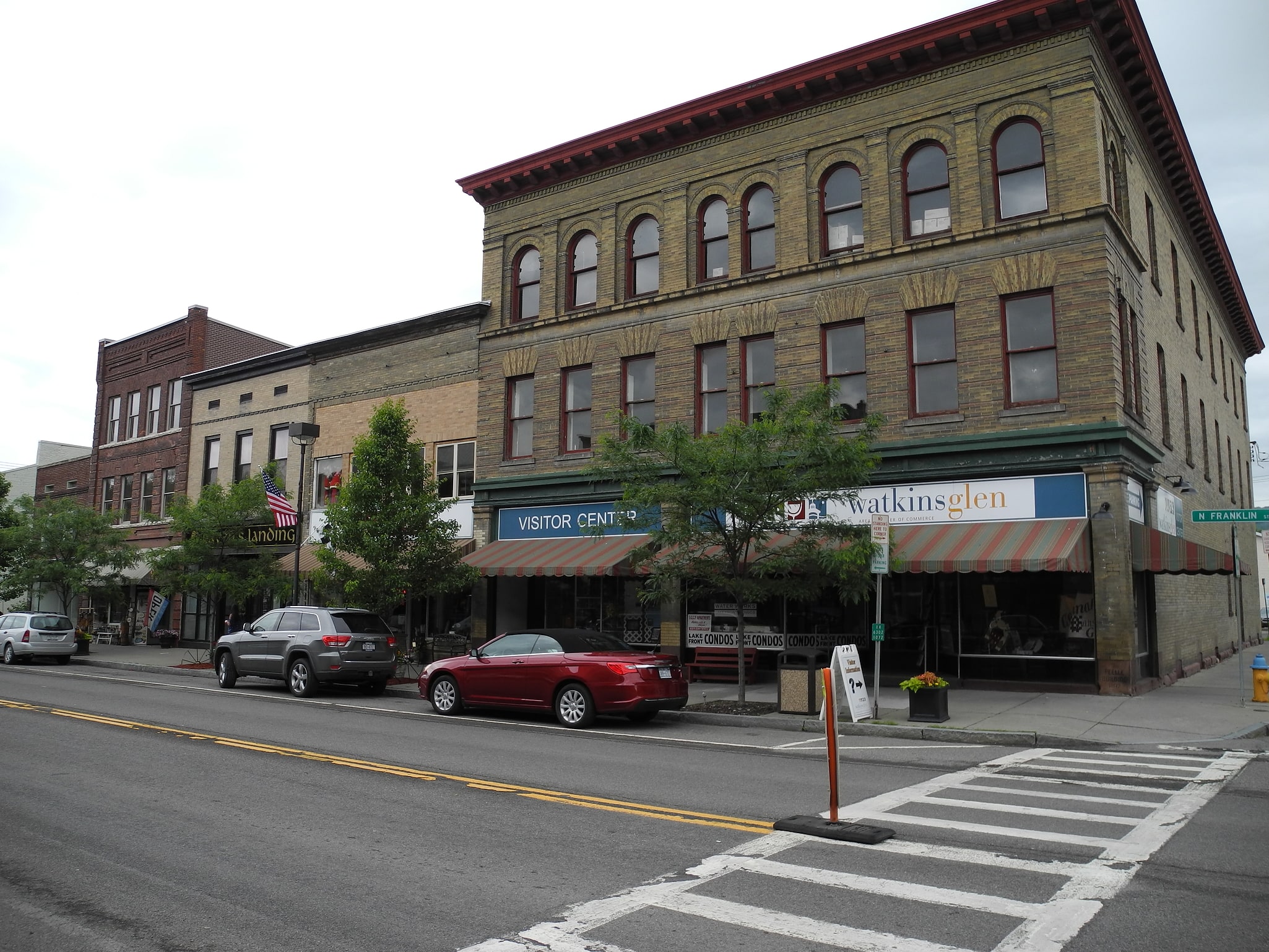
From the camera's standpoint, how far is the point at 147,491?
37.7m

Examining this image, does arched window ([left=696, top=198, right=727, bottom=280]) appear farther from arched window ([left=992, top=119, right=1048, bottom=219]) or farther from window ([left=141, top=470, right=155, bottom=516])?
window ([left=141, top=470, right=155, bottom=516])

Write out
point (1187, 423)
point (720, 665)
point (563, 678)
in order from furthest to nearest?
1. point (1187, 423)
2. point (720, 665)
3. point (563, 678)

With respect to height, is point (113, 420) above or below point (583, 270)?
below

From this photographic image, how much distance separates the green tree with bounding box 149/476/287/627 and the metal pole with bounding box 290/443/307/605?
37.2 inches

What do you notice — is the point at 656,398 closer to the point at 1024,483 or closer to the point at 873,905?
the point at 1024,483

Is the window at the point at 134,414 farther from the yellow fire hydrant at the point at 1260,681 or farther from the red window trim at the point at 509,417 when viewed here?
the yellow fire hydrant at the point at 1260,681

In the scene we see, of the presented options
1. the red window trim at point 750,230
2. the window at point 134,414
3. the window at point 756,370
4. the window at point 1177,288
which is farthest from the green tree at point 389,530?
the window at point 134,414

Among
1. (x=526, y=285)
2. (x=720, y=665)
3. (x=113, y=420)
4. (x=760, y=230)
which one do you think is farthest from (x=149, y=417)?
(x=720, y=665)

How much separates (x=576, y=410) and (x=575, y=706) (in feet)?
35.5

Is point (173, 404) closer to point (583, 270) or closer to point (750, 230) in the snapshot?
point (583, 270)

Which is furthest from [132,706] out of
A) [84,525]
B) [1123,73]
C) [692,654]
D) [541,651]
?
[1123,73]

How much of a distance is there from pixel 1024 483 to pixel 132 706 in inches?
636

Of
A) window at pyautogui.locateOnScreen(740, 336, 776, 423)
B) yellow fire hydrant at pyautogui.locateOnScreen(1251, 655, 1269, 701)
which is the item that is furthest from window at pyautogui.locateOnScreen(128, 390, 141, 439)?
yellow fire hydrant at pyautogui.locateOnScreen(1251, 655, 1269, 701)

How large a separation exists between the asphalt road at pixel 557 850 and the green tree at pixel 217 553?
14.9 m
